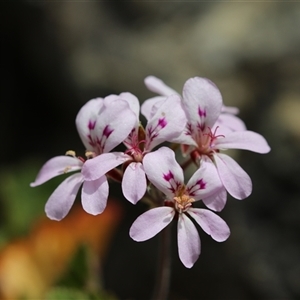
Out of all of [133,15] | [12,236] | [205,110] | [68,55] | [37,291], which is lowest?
[37,291]

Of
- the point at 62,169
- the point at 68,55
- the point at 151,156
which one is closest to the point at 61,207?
the point at 62,169

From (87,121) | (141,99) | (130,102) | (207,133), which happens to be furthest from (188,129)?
(141,99)

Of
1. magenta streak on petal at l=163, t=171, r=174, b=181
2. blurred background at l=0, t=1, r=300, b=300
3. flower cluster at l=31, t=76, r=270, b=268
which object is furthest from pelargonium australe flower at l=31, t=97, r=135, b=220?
blurred background at l=0, t=1, r=300, b=300

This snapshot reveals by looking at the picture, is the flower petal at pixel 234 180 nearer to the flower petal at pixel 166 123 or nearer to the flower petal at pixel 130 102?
the flower petal at pixel 166 123

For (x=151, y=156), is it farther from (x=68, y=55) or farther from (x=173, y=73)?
(x=68, y=55)

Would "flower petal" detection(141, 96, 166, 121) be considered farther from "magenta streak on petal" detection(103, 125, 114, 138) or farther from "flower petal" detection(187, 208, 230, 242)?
"flower petal" detection(187, 208, 230, 242)

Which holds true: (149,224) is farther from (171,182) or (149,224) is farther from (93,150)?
(93,150)

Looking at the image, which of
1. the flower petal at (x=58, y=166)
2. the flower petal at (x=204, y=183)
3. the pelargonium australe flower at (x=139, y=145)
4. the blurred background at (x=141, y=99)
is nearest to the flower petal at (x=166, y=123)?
the pelargonium australe flower at (x=139, y=145)
